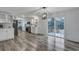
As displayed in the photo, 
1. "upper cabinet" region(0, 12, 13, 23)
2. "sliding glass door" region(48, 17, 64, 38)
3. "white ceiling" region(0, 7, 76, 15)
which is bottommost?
"sliding glass door" region(48, 17, 64, 38)

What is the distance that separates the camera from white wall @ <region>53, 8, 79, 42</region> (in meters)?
2.80

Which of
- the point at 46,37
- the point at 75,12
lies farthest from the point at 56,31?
the point at 75,12

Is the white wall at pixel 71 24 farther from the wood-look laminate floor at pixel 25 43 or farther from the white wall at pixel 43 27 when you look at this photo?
the wood-look laminate floor at pixel 25 43

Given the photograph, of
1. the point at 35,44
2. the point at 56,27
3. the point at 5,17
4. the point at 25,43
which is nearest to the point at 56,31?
the point at 56,27

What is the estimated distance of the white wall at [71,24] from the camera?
280 centimetres

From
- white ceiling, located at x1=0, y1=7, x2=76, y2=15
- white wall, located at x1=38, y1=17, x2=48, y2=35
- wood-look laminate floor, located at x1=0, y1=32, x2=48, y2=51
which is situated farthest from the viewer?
white wall, located at x1=38, y1=17, x2=48, y2=35

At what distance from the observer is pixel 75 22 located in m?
2.85

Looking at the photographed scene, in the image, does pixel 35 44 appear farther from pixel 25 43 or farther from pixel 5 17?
pixel 5 17

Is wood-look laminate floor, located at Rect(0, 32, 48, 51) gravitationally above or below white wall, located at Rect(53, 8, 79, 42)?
below

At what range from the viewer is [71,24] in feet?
9.60

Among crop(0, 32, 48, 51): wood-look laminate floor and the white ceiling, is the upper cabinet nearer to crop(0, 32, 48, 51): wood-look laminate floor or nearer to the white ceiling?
the white ceiling

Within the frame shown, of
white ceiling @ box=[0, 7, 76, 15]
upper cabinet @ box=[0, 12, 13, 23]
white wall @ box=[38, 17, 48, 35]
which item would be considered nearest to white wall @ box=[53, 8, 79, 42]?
white ceiling @ box=[0, 7, 76, 15]

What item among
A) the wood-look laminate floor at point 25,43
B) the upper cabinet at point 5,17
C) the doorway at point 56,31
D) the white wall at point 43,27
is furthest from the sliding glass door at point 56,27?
the upper cabinet at point 5,17
